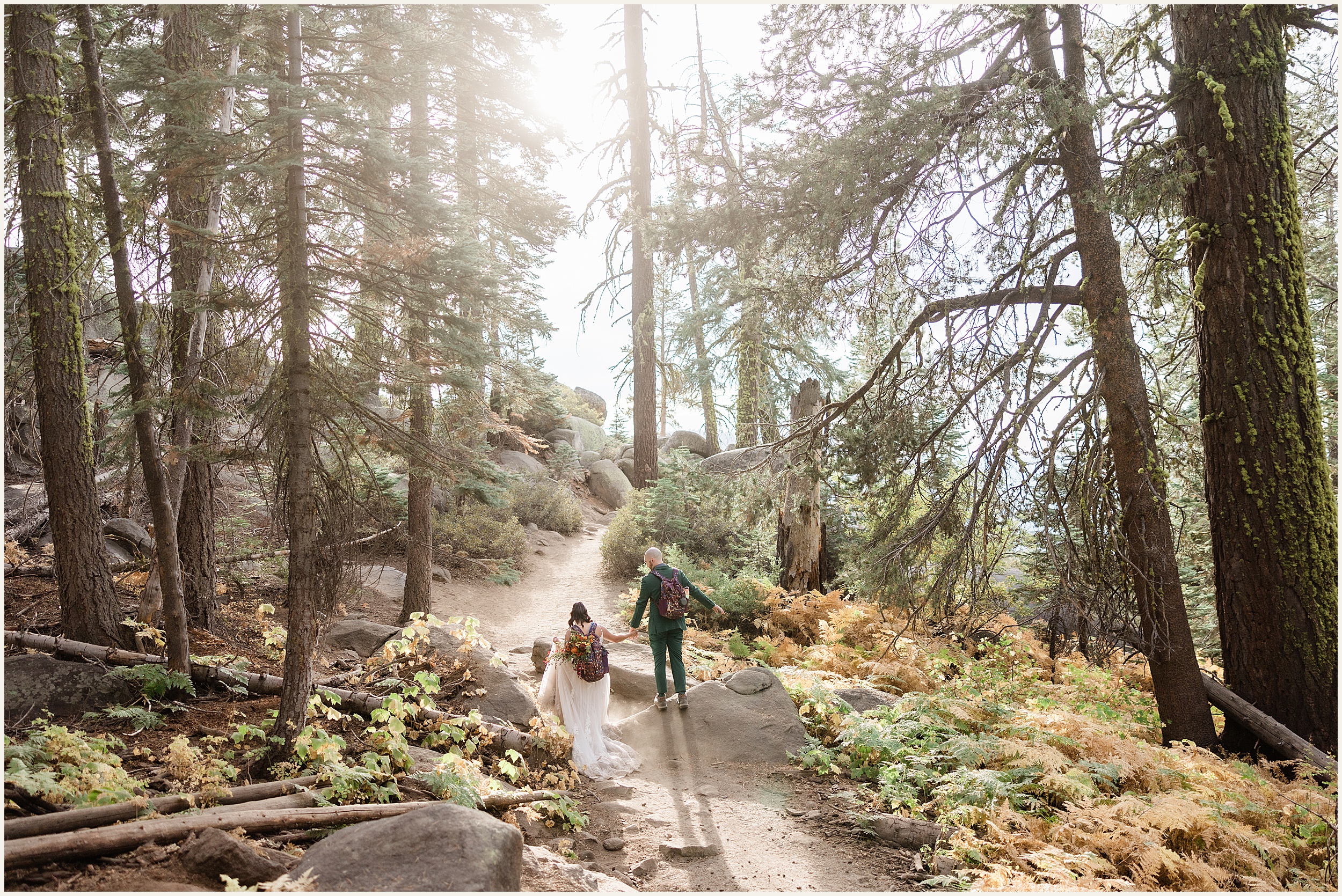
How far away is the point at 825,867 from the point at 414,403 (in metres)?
6.24

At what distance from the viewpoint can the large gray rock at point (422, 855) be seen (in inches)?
132

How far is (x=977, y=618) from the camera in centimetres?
923

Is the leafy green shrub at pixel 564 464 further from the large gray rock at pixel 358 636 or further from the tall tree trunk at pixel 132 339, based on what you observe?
the tall tree trunk at pixel 132 339

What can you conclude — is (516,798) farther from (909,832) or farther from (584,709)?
(909,832)

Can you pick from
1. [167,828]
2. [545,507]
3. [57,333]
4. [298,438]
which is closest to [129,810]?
[167,828]

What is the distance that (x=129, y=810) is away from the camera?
376 centimetres

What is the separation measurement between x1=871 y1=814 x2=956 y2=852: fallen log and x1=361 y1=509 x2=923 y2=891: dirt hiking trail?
94 mm

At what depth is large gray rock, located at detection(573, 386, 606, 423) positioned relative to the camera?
115 ft

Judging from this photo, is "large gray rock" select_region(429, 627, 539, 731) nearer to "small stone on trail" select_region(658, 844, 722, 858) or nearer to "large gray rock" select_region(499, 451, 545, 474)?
"small stone on trail" select_region(658, 844, 722, 858)

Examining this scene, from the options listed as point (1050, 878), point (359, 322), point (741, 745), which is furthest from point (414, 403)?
point (1050, 878)

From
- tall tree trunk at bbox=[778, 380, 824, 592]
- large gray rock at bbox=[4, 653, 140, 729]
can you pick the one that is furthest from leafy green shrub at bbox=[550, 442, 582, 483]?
large gray rock at bbox=[4, 653, 140, 729]

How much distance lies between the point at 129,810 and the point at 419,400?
4890mm

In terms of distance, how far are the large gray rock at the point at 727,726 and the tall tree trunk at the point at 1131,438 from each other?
131 inches

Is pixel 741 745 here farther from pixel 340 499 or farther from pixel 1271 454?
pixel 1271 454
